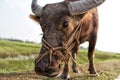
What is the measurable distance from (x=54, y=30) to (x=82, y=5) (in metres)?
1.07

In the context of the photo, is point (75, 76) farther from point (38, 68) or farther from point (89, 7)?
Answer: point (38, 68)

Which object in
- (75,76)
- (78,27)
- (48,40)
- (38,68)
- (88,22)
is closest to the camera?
(38,68)

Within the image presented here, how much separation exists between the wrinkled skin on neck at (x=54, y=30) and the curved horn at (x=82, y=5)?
0.45 feet

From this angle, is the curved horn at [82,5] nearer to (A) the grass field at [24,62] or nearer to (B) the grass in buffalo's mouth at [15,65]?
(A) the grass field at [24,62]

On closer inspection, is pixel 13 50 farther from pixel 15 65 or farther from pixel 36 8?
pixel 36 8

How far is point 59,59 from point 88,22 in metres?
3.28

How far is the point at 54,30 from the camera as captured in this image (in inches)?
295

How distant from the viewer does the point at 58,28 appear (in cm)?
753

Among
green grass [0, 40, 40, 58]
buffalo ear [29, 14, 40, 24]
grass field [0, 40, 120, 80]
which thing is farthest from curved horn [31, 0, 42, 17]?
green grass [0, 40, 40, 58]

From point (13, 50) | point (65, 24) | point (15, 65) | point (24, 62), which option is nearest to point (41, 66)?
point (65, 24)

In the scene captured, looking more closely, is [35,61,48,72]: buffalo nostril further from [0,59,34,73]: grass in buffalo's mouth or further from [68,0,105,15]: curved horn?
[0,59,34,73]: grass in buffalo's mouth

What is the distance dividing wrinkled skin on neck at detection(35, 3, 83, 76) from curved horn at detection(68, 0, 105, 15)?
138 mm

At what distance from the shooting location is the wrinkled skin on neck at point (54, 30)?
23.2 feet

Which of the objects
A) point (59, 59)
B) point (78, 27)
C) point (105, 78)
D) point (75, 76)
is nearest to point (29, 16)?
A: point (78, 27)
